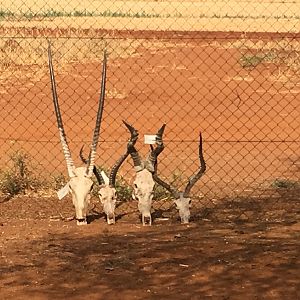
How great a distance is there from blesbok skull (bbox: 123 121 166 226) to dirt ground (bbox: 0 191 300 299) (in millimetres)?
166

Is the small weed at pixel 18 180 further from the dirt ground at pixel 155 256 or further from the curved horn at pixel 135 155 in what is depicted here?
the curved horn at pixel 135 155

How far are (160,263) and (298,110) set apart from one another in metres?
10.8

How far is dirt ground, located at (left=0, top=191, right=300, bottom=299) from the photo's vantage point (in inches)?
259

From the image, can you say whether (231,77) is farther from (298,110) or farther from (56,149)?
(56,149)

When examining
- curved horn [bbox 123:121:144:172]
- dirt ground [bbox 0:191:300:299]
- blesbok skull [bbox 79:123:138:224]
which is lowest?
dirt ground [bbox 0:191:300:299]

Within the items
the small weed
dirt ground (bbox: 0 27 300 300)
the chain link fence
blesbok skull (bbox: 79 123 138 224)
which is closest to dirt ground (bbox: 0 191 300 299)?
dirt ground (bbox: 0 27 300 300)

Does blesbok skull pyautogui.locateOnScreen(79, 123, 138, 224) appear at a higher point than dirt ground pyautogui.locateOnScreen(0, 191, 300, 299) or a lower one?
higher

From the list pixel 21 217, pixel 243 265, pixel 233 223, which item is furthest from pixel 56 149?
pixel 243 265

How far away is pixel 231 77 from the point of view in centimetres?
2225

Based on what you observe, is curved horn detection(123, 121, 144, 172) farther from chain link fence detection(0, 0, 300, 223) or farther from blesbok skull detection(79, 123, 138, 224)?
chain link fence detection(0, 0, 300, 223)

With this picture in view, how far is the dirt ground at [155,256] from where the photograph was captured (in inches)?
259

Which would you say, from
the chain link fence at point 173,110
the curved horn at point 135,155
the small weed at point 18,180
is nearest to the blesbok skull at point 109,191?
the curved horn at point 135,155

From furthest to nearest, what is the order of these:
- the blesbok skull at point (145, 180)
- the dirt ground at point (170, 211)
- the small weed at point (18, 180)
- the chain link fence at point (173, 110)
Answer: the chain link fence at point (173, 110)
the small weed at point (18, 180)
the blesbok skull at point (145, 180)
the dirt ground at point (170, 211)

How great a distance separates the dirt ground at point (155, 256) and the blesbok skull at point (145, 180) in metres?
0.17
